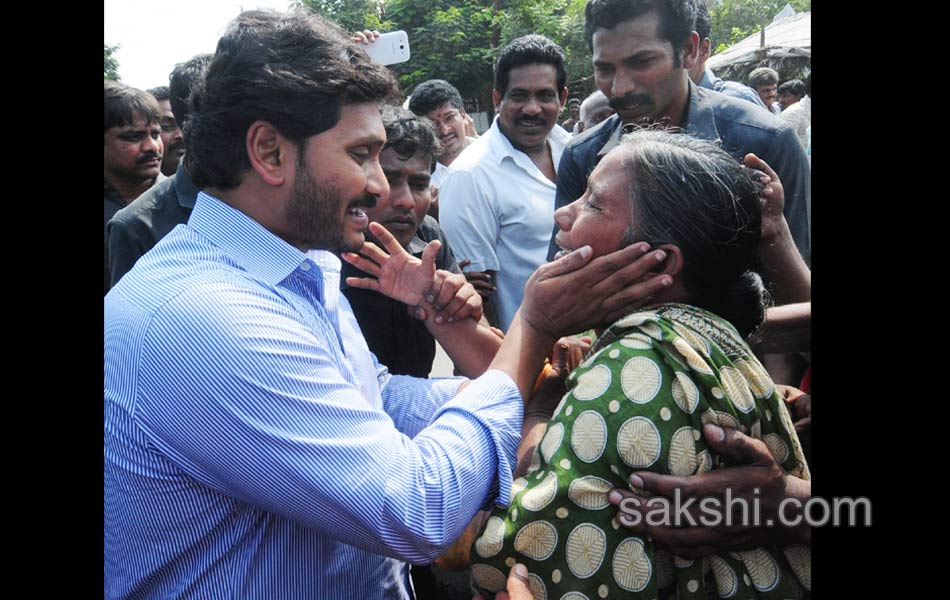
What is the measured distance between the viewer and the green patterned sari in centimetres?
151

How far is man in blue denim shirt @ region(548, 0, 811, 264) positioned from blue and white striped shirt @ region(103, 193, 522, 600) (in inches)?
60.4

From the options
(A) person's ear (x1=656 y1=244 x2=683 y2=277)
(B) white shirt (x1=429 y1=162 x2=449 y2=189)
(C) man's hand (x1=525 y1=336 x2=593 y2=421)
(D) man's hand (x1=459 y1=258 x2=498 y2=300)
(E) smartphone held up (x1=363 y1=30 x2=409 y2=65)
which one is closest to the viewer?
(A) person's ear (x1=656 y1=244 x2=683 y2=277)

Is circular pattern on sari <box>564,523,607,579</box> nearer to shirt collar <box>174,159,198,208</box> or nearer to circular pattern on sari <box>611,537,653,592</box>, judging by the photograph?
circular pattern on sari <box>611,537,653,592</box>

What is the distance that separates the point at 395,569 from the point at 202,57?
2.42 m

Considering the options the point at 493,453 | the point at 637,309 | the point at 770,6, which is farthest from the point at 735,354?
the point at 770,6

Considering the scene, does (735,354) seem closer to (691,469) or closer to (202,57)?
(691,469)

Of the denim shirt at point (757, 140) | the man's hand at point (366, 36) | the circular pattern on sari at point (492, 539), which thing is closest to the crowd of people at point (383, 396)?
the circular pattern on sari at point (492, 539)

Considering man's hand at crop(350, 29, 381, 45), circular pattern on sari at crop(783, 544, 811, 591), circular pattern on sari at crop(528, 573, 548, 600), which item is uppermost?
man's hand at crop(350, 29, 381, 45)

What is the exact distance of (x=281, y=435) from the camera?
1.32m

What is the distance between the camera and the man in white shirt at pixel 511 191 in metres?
4.10

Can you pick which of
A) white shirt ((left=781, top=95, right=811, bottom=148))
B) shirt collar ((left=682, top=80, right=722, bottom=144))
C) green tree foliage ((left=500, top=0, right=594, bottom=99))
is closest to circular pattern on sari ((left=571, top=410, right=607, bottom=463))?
shirt collar ((left=682, top=80, right=722, bottom=144))

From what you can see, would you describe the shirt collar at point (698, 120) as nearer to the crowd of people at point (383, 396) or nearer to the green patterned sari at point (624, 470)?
the crowd of people at point (383, 396)

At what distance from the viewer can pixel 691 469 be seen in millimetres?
1544
